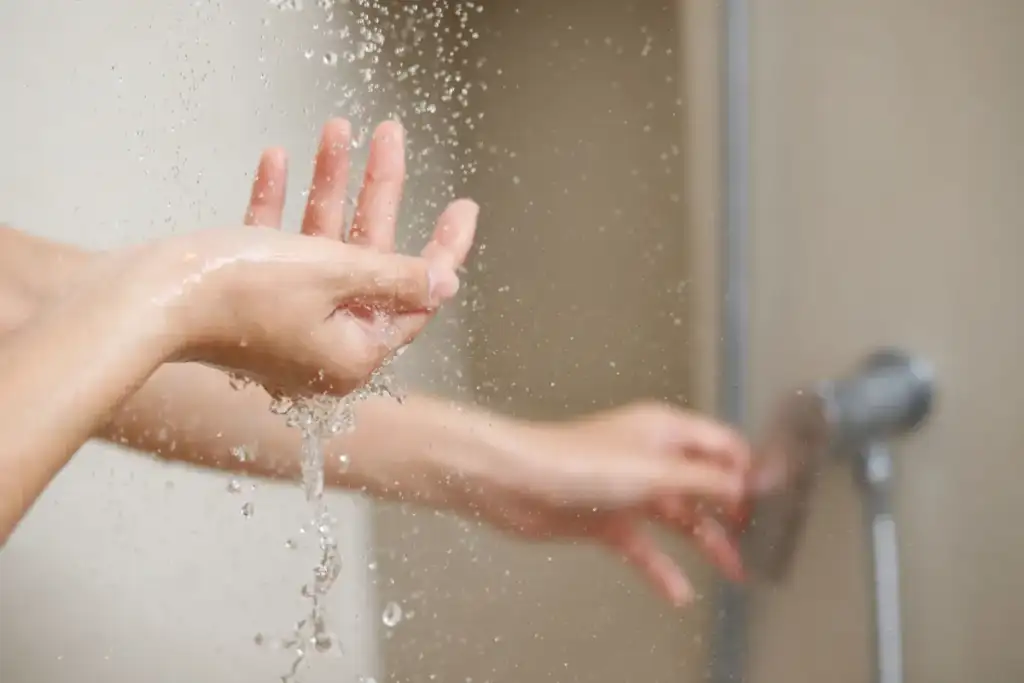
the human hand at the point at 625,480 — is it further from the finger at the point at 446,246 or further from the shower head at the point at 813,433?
the finger at the point at 446,246

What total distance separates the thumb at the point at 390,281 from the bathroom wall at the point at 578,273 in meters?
0.17

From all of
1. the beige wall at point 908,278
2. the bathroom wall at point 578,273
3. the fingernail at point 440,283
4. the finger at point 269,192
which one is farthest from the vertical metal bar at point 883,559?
the finger at point 269,192

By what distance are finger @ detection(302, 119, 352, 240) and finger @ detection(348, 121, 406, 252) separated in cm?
1

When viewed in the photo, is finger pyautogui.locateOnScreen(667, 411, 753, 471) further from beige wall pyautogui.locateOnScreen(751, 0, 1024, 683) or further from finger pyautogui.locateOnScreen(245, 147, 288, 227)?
finger pyautogui.locateOnScreen(245, 147, 288, 227)

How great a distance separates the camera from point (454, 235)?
605mm

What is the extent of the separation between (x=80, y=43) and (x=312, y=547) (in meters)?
0.40

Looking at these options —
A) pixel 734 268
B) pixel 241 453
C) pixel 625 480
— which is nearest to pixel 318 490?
pixel 241 453

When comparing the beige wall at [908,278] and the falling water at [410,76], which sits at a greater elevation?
the falling water at [410,76]

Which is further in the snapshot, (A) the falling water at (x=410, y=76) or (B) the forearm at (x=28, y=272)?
(A) the falling water at (x=410, y=76)

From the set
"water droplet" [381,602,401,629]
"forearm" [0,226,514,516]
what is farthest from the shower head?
"water droplet" [381,602,401,629]

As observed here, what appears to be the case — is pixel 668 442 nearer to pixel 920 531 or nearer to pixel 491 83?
pixel 920 531

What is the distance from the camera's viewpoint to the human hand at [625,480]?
2.15 ft

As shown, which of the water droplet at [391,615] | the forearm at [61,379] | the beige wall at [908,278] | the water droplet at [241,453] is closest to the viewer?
the forearm at [61,379]

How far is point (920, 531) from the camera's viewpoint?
0.55 meters
